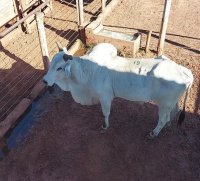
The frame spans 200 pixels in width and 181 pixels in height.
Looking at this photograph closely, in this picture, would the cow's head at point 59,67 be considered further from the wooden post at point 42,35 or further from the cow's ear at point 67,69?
the wooden post at point 42,35

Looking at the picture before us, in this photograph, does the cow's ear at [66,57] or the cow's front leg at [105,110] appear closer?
the cow's ear at [66,57]

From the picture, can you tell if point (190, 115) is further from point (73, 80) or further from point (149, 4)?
point (149, 4)

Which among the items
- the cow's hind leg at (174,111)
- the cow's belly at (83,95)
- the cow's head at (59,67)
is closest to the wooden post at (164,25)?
the cow's hind leg at (174,111)

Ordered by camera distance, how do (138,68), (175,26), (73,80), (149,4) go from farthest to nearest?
(149,4)
(175,26)
(73,80)
(138,68)

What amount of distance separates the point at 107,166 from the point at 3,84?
286 cm

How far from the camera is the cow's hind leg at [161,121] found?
4578 mm

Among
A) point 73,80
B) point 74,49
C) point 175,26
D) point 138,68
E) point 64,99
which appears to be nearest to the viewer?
point 138,68

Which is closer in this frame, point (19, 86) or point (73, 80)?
point (73, 80)

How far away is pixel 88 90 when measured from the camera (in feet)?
16.0

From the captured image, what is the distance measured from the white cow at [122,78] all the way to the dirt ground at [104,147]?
1.24 ft

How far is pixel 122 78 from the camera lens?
14.8 feet

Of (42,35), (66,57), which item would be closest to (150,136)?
(66,57)

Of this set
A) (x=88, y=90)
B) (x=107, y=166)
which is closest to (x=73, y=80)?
(x=88, y=90)

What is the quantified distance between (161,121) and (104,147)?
102 cm
